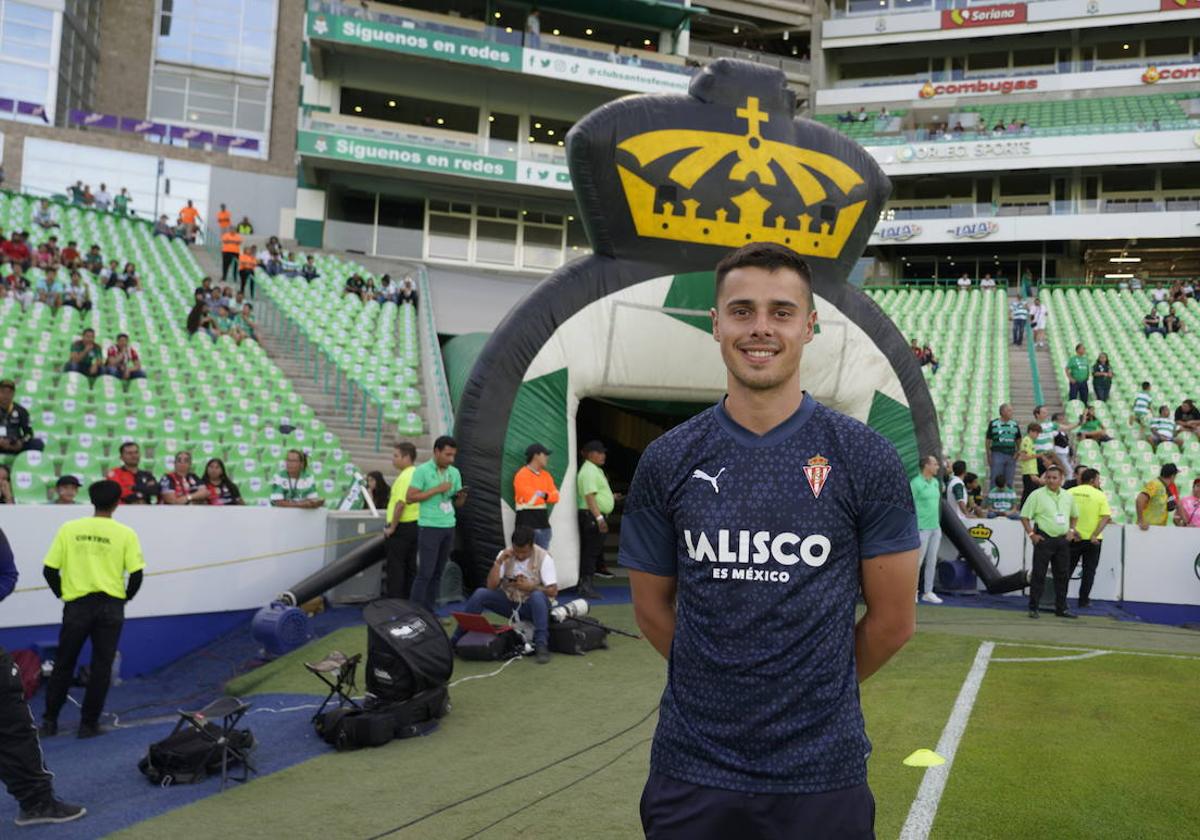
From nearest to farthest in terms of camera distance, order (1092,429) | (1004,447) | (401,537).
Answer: (401,537), (1004,447), (1092,429)

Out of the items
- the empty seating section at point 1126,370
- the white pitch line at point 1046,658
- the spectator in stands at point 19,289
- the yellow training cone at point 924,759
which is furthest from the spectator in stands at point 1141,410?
the spectator in stands at point 19,289

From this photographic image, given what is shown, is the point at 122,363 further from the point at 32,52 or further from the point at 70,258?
the point at 32,52

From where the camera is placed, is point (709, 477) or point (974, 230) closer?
point (709, 477)

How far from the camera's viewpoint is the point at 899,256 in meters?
40.4

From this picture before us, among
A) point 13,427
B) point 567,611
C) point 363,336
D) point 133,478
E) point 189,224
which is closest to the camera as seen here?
point 567,611

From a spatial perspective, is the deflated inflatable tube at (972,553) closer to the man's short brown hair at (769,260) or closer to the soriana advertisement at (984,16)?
the man's short brown hair at (769,260)

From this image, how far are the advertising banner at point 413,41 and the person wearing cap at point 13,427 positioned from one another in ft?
69.1

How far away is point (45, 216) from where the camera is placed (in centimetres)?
2188

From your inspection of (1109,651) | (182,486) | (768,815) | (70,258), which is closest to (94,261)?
(70,258)

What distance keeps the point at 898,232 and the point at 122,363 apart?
31322mm

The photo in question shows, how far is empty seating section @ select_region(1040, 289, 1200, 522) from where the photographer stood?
1436 cm

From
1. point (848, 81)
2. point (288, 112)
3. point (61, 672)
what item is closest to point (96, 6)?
point (288, 112)

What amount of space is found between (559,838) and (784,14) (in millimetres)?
44841

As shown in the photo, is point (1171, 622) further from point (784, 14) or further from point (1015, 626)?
point (784, 14)
